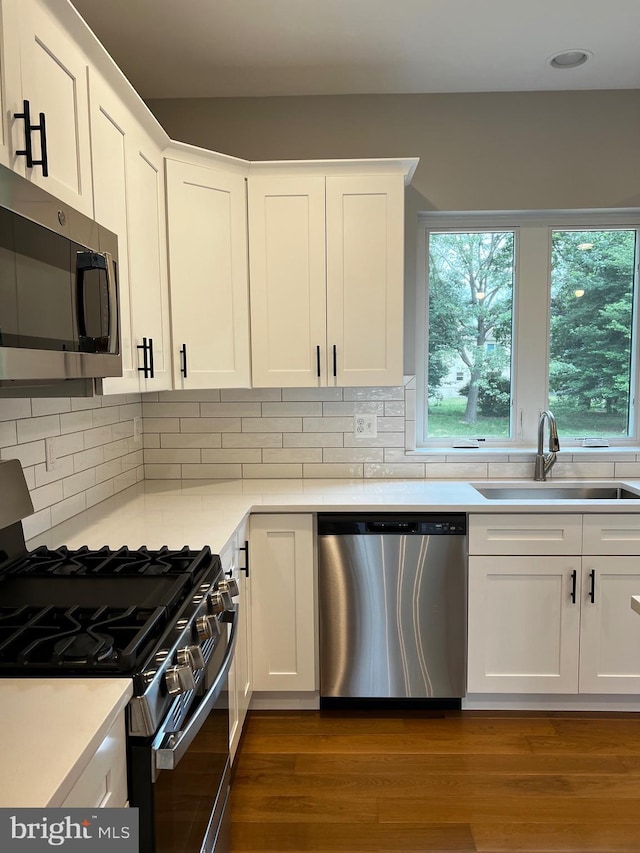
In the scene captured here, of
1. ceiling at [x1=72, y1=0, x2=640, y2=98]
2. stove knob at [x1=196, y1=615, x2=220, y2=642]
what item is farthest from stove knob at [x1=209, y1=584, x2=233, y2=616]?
ceiling at [x1=72, y1=0, x2=640, y2=98]

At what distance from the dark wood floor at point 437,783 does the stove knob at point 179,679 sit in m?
1.07

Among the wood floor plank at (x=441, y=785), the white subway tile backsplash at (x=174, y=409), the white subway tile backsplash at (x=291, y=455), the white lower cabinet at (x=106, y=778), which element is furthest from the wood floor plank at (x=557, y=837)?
the white subway tile backsplash at (x=174, y=409)

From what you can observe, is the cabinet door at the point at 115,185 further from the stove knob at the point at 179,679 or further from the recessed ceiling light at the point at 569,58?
the recessed ceiling light at the point at 569,58

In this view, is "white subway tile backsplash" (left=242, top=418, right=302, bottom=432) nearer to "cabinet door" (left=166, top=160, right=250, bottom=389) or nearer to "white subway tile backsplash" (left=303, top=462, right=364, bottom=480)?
"white subway tile backsplash" (left=303, top=462, right=364, bottom=480)

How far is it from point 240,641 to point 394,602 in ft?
2.15

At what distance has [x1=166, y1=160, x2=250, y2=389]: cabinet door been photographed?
2541 mm

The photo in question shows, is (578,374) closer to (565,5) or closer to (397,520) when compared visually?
(397,520)

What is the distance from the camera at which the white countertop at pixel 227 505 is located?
6.80 feet

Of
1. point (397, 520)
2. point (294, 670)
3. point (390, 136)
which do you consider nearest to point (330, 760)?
point (294, 670)

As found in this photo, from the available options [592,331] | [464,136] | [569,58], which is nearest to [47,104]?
[464,136]

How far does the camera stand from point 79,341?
1.43m

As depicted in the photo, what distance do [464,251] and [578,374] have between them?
884mm

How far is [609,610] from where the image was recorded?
2549 mm

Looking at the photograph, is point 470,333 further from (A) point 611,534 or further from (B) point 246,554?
(B) point 246,554
